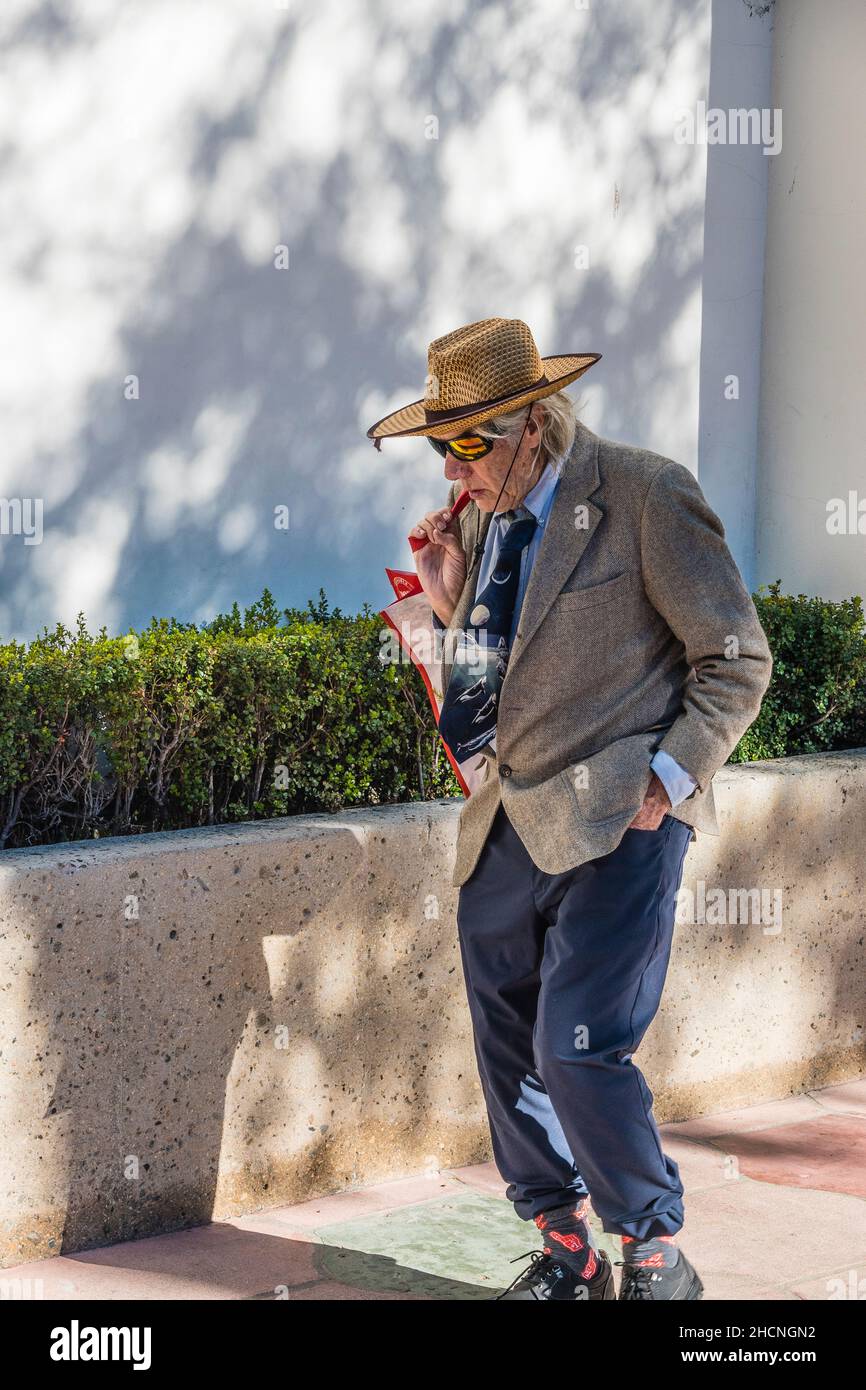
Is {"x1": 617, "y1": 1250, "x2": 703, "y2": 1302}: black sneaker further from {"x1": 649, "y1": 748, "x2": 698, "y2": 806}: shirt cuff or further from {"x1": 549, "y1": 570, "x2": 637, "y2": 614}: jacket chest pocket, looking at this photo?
{"x1": 549, "y1": 570, "x2": 637, "y2": 614}: jacket chest pocket

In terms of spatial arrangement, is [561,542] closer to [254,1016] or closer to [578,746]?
[578,746]

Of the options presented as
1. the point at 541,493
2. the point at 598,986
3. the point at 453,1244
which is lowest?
the point at 453,1244

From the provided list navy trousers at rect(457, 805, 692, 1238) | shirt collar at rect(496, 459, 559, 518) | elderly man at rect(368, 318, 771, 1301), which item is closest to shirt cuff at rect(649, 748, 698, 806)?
elderly man at rect(368, 318, 771, 1301)

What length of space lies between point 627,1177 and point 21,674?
187 centimetres

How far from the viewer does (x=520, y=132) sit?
609 centimetres

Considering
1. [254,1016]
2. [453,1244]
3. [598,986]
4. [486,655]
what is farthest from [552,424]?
[453,1244]

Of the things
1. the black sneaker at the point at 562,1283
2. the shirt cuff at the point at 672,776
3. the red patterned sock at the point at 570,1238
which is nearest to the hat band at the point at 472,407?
the shirt cuff at the point at 672,776

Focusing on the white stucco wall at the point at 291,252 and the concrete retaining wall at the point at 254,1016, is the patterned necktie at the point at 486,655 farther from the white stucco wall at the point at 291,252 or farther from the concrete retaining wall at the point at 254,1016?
the white stucco wall at the point at 291,252

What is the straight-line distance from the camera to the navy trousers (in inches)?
131

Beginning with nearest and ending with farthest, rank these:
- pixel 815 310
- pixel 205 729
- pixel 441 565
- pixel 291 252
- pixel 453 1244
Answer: pixel 441 565 < pixel 453 1244 < pixel 205 729 < pixel 291 252 < pixel 815 310

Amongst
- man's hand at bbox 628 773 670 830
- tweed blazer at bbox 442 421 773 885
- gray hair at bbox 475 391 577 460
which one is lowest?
man's hand at bbox 628 773 670 830

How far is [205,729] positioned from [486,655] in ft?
3.47

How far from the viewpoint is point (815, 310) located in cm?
679

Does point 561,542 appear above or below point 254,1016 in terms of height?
above
